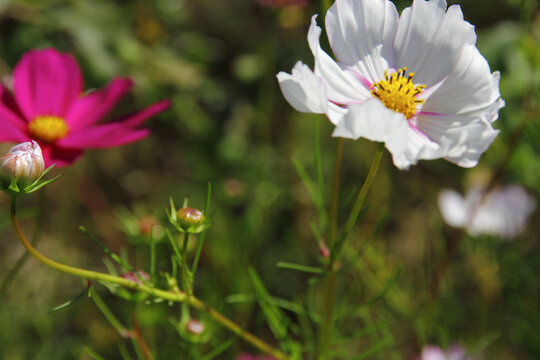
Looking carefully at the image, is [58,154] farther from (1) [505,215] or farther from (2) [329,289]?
(1) [505,215]

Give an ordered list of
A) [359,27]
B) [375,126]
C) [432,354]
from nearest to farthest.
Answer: [375,126] < [359,27] < [432,354]

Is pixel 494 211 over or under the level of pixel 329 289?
under

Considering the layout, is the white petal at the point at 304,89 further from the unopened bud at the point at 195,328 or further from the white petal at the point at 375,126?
the unopened bud at the point at 195,328

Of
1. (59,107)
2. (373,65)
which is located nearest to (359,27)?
(373,65)

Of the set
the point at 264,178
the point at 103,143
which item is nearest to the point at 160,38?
the point at 264,178

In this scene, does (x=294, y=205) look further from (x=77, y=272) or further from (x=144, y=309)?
(x=77, y=272)

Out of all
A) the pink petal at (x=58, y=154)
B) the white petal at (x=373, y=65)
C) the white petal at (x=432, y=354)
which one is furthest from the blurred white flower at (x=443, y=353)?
the pink petal at (x=58, y=154)
